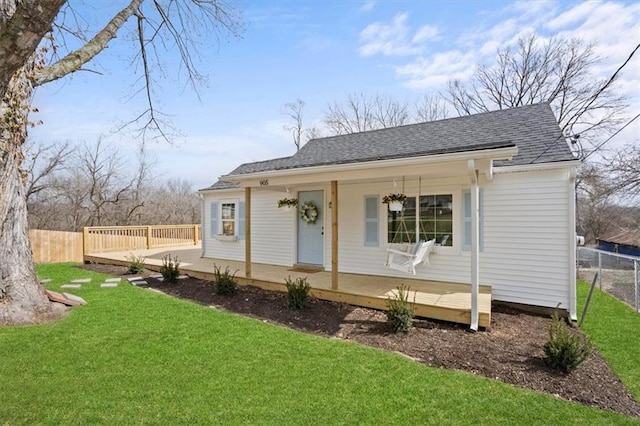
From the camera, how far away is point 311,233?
8.64m

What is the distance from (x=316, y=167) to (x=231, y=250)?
554 centimetres

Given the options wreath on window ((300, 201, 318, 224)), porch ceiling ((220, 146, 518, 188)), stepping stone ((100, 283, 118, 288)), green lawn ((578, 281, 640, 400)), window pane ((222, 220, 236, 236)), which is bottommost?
green lawn ((578, 281, 640, 400))

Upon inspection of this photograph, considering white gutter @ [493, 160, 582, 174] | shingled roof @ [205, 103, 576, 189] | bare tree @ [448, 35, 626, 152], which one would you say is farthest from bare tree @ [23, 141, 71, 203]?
bare tree @ [448, 35, 626, 152]

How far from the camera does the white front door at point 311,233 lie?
8.44m

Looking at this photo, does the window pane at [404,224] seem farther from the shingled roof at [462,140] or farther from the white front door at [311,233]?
the white front door at [311,233]

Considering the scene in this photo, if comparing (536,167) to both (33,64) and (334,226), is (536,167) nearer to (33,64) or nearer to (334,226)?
(334,226)

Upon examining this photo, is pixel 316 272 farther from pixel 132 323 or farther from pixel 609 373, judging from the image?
pixel 609 373

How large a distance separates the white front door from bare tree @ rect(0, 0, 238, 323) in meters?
4.17

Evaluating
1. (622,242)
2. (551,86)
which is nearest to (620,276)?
(551,86)

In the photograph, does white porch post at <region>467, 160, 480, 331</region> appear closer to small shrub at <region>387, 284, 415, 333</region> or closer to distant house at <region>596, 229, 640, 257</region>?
small shrub at <region>387, 284, 415, 333</region>

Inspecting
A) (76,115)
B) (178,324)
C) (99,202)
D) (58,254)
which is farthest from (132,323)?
(99,202)

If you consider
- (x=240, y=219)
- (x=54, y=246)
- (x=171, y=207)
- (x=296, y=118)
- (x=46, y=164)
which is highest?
(x=296, y=118)

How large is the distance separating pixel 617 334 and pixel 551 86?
15955 mm

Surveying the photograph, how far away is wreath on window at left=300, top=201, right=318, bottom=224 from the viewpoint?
8.46 m
